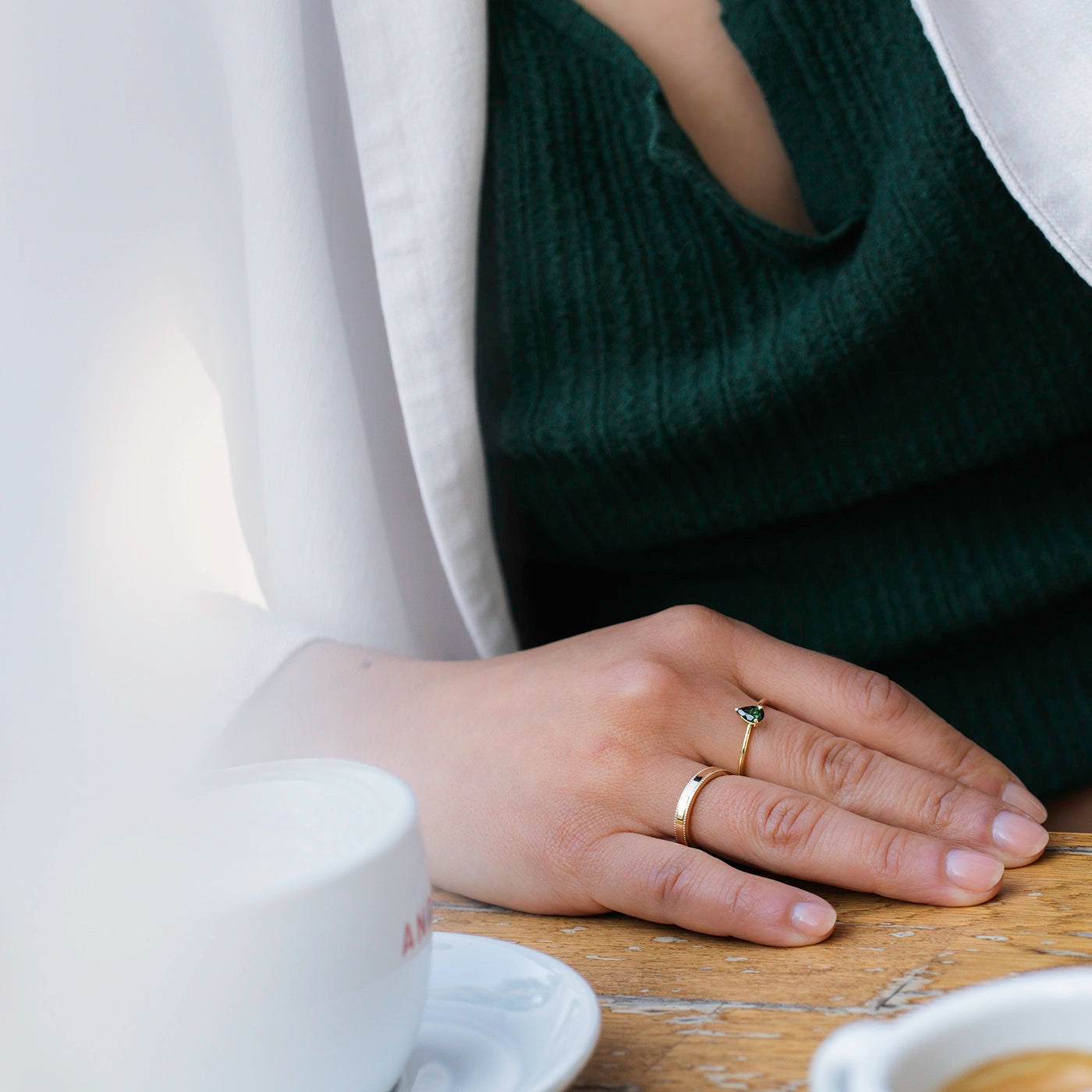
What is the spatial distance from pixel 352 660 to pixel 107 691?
0.16 meters

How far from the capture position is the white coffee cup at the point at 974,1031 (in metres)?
0.16

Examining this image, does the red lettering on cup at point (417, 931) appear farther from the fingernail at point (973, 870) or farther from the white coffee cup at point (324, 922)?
the fingernail at point (973, 870)

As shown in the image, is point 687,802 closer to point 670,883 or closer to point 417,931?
point 670,883

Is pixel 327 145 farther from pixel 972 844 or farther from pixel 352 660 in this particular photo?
pixel 972 844

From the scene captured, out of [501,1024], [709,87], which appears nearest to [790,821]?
[501,1024]

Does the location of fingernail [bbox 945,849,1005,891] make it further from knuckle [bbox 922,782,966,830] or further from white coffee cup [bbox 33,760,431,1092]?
white coffee cup [bbox 33,760,431,1092]

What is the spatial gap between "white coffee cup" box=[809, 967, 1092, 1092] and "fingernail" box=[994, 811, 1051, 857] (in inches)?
6.2

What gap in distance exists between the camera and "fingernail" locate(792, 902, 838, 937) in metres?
0.29

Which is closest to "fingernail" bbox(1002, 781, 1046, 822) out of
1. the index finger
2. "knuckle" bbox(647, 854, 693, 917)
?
the index finger

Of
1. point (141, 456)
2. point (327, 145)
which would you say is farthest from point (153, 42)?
point (141, 456)

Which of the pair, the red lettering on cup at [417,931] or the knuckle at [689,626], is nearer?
the red lettering on cup at [417,931]

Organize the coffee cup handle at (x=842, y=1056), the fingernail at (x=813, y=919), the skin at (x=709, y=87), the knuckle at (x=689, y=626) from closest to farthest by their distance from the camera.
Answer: the coffee cup handle at (x=842, y=1056) → the fingernail at (x=813, y=919) → the knuckle at (x=689, y=626) → the skin at (x=709, y=87)

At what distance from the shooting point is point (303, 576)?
565 mm

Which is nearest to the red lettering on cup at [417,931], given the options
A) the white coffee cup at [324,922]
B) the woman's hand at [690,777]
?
the white coffee cup at [324,922]
